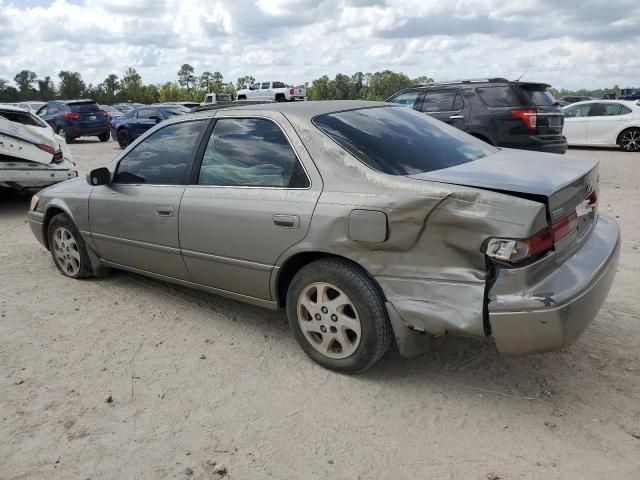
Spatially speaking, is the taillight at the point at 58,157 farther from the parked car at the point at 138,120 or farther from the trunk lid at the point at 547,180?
the parked car at the point at 138,120

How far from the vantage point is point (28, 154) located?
7953 mm

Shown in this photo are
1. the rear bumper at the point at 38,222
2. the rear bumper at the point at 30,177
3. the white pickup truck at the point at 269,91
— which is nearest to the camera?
the rear bumper at the point at 38,222

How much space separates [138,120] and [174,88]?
61.8 metres

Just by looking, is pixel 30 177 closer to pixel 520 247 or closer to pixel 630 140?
pixel 520 247

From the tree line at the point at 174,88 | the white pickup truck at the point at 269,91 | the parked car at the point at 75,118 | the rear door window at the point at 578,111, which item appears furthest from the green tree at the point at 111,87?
the rear door window at the point at 578,111

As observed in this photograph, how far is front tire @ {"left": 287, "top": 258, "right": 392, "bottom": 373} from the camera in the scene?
294 centimetres

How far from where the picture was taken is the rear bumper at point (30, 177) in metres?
7.72

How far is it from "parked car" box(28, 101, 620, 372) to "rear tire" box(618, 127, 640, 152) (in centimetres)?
1231

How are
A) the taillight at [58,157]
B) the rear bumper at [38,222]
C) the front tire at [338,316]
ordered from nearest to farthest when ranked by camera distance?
the front tire at [338,316]
the rear bumper at [38,222]
the taillight at [58,157]

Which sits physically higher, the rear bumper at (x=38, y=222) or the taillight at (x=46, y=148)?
the taillight at (x=46, y=148)

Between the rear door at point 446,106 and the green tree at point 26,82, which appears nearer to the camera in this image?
the rear door at point 446,106

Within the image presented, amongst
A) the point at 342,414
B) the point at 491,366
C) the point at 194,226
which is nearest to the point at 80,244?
the point at 194,226

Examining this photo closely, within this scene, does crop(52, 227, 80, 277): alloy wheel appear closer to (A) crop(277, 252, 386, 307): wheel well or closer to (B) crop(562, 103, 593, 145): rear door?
(A) crop(277, 252, 386, 307): wheel well

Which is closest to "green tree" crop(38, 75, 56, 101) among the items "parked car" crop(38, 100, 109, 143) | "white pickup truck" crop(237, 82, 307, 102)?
"white pickup truck" crop(237, 82, 307, 102)
